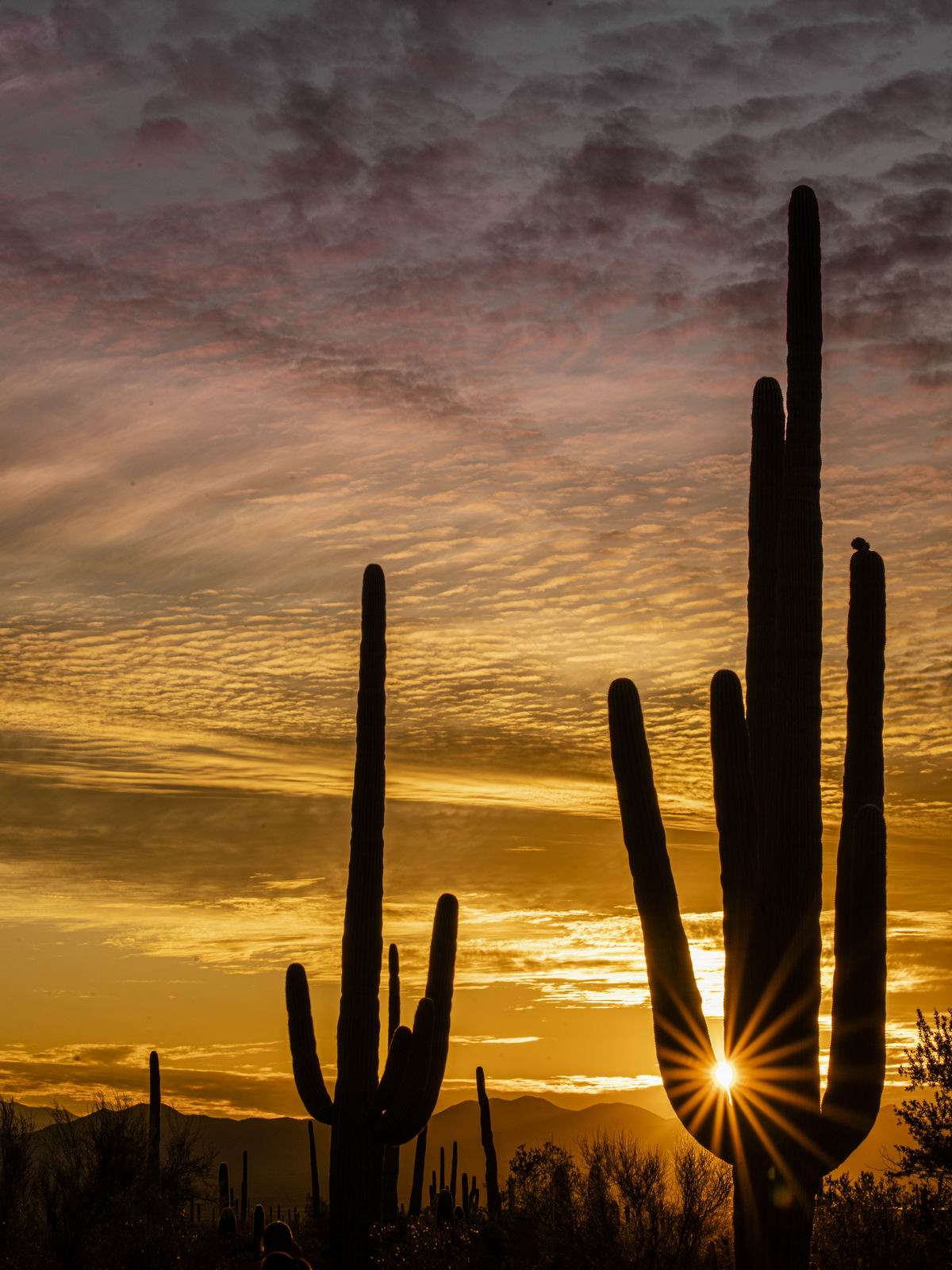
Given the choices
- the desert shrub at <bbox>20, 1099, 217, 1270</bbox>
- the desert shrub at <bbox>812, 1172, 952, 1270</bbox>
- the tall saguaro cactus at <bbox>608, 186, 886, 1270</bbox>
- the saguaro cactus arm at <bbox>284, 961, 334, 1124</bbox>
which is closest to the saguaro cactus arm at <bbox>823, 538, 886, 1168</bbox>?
the tall saguaro cactus at <bbox>608, 186, 886, 1270</bbox>

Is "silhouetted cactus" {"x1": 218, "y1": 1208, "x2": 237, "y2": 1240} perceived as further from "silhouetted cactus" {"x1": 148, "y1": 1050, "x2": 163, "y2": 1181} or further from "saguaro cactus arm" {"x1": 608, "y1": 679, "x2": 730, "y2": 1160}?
"saguaro cactus arm" {"x1": 608, "y1": 679, "x2": 730, "y2": 1160}

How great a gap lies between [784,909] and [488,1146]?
27854 mm

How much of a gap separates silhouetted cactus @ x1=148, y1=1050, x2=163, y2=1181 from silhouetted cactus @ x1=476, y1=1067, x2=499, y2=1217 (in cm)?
755

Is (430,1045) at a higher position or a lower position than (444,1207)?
higher

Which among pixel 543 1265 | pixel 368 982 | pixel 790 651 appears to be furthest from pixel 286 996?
pixel 790 651

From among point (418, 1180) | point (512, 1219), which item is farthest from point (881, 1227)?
point (418, 1180)

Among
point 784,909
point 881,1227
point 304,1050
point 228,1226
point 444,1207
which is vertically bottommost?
point 228,1226

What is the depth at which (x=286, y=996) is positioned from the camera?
62.6 ft

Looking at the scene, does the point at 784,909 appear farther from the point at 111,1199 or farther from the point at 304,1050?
the point at 111,1199

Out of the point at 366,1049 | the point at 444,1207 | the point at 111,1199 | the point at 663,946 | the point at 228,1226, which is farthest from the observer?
the point at 444,1207

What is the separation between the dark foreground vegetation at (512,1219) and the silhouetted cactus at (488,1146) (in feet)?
1.53

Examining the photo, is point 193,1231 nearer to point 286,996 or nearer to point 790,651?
point 286,996

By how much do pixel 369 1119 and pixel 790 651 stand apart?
8798mm

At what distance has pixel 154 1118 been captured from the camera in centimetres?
3403
